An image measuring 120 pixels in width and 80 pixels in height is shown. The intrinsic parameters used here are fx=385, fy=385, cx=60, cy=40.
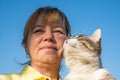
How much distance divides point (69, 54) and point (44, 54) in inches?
8.3

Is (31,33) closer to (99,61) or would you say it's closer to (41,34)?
(41,34)

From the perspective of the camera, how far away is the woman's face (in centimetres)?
254

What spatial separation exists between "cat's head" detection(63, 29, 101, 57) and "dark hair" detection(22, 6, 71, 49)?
260 millimetres

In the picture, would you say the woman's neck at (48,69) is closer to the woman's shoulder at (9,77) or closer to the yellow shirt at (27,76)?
the yellow shirt at (27,76)

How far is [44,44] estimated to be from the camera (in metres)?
2.54

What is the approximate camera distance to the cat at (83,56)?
2.22m

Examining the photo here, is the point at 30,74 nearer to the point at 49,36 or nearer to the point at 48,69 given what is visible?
the point at 48,69

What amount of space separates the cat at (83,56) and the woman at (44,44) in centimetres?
12

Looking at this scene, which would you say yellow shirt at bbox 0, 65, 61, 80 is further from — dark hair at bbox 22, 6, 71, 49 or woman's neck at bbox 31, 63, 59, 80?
dark hair at bbox 22, 6, 71, 49

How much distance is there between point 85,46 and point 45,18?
1.27 feet

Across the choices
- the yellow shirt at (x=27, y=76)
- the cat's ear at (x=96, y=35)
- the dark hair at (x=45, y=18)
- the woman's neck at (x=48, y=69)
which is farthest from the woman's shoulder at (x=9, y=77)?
the cat's ear at (x=96, y=35)

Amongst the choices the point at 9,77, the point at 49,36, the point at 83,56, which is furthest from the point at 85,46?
the point at 9,77

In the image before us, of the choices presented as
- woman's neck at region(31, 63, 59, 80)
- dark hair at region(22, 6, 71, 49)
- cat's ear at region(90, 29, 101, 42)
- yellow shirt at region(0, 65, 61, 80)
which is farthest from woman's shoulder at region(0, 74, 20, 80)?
cat's ear at region(90, 29, 101, 42)

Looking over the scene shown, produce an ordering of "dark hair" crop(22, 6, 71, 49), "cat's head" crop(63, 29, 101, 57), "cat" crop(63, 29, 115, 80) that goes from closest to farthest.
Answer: "cat" crop(63, 29, 115, 80), "cat's head" crop(63, 29, 101, 57), "dark hair" crop(22, 6, 71, 49)
